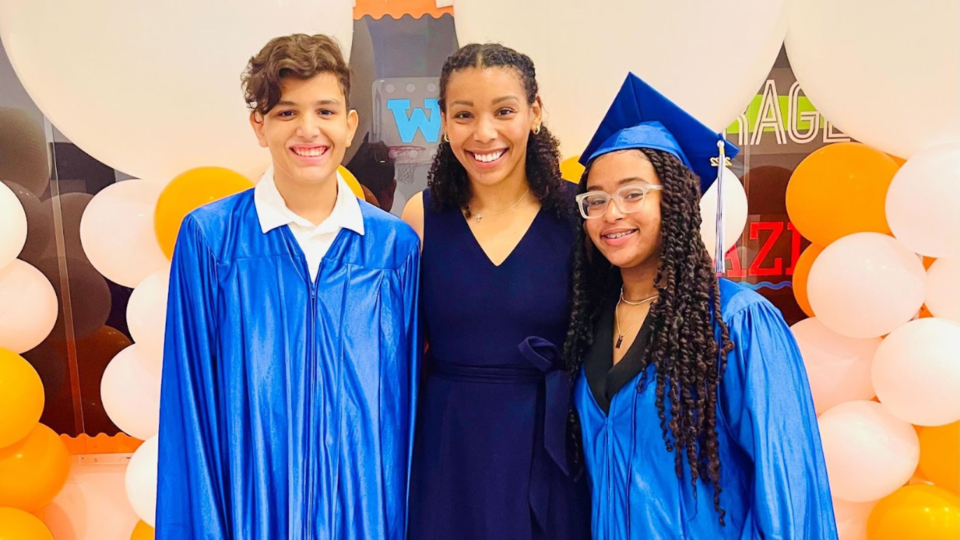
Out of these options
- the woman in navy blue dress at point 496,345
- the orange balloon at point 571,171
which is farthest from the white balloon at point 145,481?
the orange balloon at point 571,171

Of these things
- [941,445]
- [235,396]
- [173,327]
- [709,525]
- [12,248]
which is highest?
[12,248]

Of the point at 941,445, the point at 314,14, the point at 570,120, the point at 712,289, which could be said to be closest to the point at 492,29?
the point at 570,120

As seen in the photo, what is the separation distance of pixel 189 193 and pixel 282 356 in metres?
0.88

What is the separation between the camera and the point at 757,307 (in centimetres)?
156

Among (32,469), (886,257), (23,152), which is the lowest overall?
(32,469)

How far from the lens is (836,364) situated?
107 inches

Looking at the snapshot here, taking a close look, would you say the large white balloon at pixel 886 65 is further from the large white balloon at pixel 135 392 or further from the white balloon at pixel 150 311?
the large white balloon at pixel 135 392

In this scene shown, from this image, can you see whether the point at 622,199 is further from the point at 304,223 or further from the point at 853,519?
the point at 853,519

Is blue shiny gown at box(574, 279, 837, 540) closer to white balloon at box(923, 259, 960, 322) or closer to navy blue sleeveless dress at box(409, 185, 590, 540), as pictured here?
navy blue sleeveless dress at box(409, 185, 590, 540)

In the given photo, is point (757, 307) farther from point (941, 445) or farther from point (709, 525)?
point (941, 445)

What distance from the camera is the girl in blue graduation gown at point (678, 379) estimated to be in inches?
59.7

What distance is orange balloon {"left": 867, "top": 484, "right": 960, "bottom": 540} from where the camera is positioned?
8.21ft

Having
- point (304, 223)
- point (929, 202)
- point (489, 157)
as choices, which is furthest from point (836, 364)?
point (304, 223)

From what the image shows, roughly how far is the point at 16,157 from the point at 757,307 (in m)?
3.41
